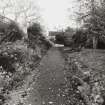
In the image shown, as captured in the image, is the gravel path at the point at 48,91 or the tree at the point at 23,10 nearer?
the gravel path at the point at 48,91

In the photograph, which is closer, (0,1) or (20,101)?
(20,101)

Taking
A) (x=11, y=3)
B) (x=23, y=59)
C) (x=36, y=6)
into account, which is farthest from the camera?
(x=36, y=6)

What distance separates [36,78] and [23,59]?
2.35 meters

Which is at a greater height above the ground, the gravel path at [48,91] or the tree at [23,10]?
the tree at [23,10]

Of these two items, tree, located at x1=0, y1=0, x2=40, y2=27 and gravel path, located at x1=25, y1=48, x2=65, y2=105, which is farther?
tree, located at x1=0, y1=0, x2=40, y2=27

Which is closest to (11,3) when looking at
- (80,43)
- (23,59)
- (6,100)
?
(80,43)

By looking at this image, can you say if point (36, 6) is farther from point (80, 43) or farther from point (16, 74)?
point (16, 74)

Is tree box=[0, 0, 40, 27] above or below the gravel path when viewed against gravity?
above

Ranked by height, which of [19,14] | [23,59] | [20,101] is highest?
[19,14]

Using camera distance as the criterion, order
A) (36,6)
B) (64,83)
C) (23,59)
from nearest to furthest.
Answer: (64,83), (23,59), (36,6)

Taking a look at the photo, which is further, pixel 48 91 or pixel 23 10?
pixel 23 10

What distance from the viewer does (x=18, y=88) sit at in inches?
257

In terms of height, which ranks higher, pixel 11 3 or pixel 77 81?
pixel 11 3

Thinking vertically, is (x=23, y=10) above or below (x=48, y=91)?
above
